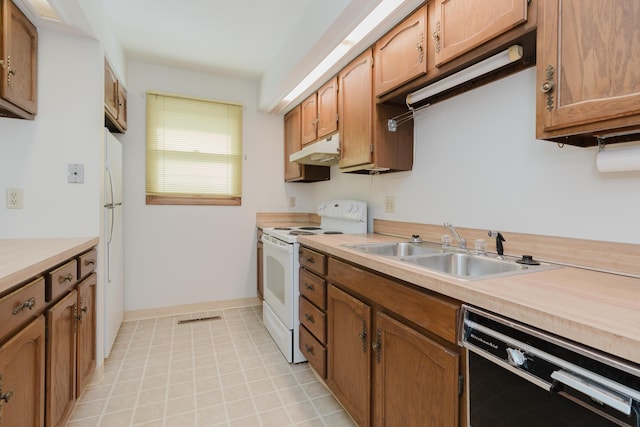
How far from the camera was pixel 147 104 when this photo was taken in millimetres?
Result: 3098

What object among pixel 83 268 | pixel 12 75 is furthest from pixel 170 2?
pixel 83 268

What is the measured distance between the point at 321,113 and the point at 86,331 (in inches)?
87.7

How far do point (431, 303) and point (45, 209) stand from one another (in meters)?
2.27

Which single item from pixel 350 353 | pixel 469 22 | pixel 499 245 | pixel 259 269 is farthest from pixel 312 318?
pixel 469 22

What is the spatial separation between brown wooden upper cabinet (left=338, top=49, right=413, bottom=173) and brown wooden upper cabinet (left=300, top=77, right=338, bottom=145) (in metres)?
0.23

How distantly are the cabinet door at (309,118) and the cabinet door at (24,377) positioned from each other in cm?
223

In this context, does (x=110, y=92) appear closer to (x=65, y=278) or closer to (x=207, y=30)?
(x=207, y=30)

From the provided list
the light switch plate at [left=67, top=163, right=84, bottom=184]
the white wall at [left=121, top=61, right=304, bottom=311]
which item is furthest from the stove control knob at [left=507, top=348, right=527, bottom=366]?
the white wall at [left=121, top=61, right=304, bottom=311]

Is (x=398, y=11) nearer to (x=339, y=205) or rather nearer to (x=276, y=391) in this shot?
(x=339, y=205)

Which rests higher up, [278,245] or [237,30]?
[237,30]

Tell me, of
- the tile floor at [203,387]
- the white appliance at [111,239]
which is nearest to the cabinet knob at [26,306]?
the tile floor at [203,387]

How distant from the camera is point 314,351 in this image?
1989 millimetres

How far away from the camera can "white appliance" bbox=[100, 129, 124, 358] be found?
7.12ft

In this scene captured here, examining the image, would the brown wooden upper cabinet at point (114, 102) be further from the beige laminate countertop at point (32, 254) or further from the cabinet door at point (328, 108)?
the cabinet door at point (328, 108)
